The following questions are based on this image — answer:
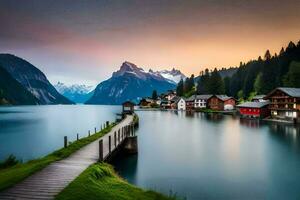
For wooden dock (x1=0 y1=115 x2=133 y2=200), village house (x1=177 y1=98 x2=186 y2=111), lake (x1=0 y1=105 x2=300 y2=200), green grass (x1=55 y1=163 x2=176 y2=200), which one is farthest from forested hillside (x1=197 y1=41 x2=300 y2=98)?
green grass (x1=55 y1=163 x2=176 y2=200)

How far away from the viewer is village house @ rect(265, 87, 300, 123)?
283 feet

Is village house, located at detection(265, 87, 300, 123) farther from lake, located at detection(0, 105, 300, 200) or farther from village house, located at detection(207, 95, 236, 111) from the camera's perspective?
village house, located at detection(207, 95, 236, 111)

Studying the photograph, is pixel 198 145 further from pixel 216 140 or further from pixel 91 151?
pixel 91 151

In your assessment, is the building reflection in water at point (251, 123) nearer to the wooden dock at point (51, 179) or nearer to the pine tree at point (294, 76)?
the pine tree at point (294, 76)

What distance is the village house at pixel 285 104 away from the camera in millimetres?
86213

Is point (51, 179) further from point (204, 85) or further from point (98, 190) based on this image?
point (204, 85)

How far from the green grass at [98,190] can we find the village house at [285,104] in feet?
248

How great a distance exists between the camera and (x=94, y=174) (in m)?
18.5

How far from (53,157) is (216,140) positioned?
115 ft

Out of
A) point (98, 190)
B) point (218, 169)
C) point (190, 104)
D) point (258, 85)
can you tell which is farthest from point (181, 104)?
point (98, 190)

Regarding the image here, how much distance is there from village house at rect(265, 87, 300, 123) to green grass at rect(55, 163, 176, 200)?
75.7 meters

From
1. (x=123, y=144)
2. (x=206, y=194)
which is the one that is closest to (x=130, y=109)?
(x=123, y=144)

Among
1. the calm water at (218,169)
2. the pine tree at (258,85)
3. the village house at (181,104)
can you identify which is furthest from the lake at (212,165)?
the village house at (181,104)

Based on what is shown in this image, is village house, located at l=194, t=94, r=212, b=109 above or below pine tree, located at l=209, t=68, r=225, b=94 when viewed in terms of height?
below
